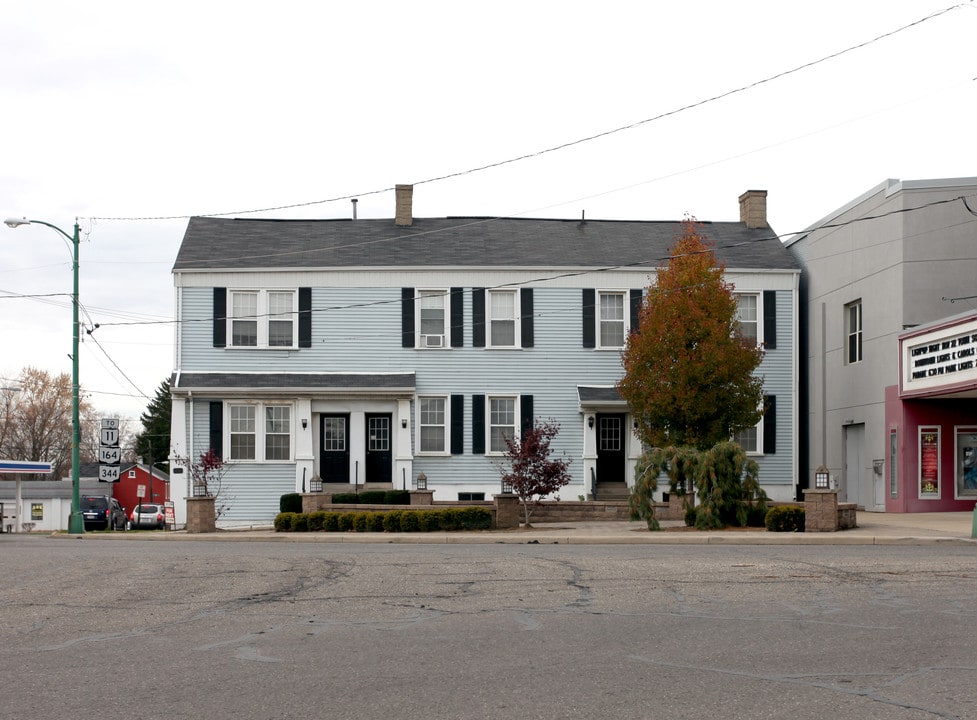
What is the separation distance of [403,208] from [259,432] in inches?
337

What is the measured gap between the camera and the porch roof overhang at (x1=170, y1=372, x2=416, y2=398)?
3244 cm

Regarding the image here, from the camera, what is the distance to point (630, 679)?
310 inches

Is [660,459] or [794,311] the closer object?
[660,459]

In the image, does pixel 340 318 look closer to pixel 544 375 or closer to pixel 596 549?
pixel 544 375

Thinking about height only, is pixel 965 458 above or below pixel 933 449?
below

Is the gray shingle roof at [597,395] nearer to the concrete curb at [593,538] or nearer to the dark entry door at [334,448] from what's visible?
the dark entry door at [334,448]

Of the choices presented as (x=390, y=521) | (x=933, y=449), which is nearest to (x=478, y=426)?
(x=390, y=521)

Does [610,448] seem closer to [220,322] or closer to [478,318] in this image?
[478,318]

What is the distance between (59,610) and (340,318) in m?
22.3

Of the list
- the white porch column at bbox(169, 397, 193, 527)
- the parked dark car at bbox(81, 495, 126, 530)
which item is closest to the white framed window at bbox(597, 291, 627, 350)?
the white porch column at bbox(169, 397, 193, 527)

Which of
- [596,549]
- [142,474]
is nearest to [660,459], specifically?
[596,549]

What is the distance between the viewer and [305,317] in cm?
3356

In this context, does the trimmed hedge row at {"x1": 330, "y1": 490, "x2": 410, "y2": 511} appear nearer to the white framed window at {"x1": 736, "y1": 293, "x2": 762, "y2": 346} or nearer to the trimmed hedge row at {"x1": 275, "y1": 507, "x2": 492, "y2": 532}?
the trimmed hedge row at {"x1": 275, "y1": 507, "x2": 492, "y2": 532}

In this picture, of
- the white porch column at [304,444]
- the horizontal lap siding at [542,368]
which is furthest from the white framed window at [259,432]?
the horizontal lap siding at [542,368]
